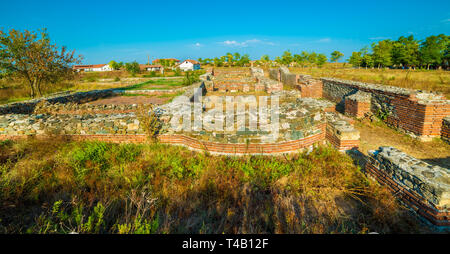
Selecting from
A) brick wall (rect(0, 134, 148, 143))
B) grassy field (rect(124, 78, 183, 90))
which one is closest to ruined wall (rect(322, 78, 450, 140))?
brick wall (rect(0, 134, 148, 143))

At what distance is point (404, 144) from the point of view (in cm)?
564

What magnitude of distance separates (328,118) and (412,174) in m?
2.62

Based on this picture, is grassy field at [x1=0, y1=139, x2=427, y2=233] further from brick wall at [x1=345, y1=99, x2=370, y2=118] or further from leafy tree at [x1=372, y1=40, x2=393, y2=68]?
leafy tree at [x1=372, y1=40, x2=393, y2=68]

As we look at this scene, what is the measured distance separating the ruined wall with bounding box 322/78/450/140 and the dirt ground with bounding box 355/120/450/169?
279mm

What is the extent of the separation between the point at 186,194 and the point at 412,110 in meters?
7.41

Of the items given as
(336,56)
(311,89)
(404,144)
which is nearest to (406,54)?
(336,56)

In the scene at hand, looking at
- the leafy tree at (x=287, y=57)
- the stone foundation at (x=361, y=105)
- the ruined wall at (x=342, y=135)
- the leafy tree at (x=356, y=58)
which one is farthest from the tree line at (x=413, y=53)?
the ruined wall at (x=342, y=135)

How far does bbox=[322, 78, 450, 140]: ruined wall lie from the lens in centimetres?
569

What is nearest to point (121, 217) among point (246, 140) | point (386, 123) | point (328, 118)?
point (246, 140)

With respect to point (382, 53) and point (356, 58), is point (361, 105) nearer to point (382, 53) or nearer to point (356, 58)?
point (382, 53)

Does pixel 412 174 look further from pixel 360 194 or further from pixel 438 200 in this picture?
pixel 360 194

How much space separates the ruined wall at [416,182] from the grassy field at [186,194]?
0.60 ft

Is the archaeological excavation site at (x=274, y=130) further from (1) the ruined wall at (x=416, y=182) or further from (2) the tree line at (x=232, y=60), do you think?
(2) the tree line at (x=232, y=60)

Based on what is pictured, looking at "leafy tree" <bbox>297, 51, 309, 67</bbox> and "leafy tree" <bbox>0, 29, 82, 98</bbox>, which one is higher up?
"leafy tree" <bbox>297, 51, 309, 67</bbox>
